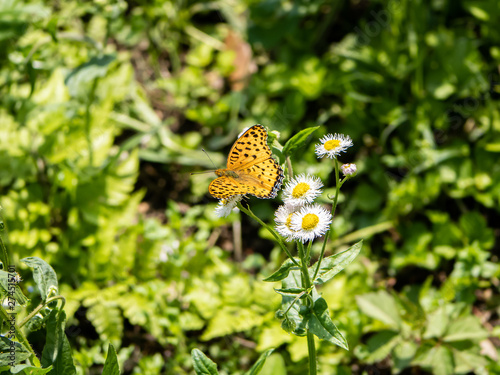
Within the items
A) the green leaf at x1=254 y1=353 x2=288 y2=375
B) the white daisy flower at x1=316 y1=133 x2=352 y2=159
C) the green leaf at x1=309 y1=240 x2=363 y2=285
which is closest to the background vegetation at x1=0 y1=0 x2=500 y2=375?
the green leaf at x1=254 y1=353 x2=288 y2=375

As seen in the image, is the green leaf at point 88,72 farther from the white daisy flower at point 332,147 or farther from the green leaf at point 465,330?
the green leaf at point 465,330

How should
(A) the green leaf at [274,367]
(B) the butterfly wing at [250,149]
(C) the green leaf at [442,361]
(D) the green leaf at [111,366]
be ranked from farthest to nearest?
(C) the green leaf at [442,361], (A) the green leaf at [274,367], (D) the green leaf at [111,366], (B) the butterfly wing at [250,149]

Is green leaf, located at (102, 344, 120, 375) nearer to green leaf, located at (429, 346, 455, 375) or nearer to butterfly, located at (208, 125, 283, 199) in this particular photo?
butterfly, located at (208, 125, 283, 199)

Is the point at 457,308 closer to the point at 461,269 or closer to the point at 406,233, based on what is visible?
the point at 461,269

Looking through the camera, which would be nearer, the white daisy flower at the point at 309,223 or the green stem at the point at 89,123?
the white daisy flower at the point at 309,223

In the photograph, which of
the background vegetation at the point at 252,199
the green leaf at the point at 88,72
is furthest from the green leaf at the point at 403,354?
the green leaf at the point at 88,72

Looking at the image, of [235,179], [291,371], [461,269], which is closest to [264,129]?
[235,179]

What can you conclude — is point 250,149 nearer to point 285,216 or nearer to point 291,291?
point 285,216
